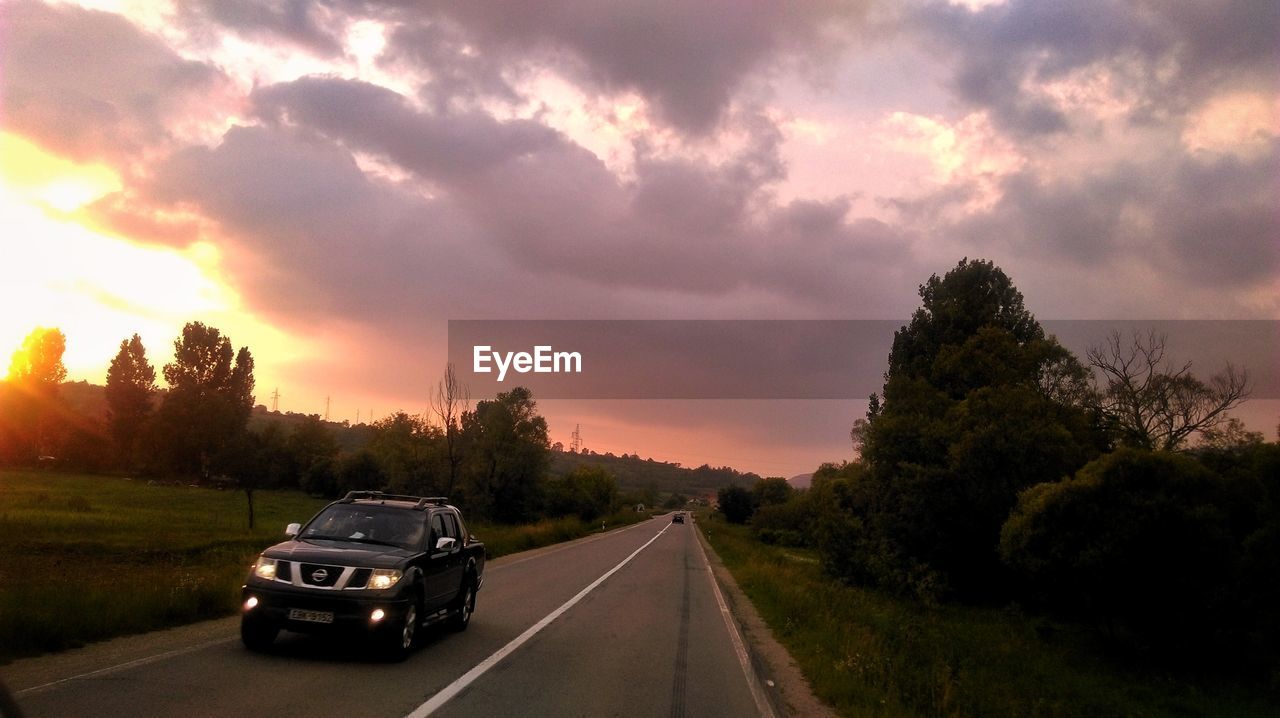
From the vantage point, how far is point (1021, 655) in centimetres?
1848

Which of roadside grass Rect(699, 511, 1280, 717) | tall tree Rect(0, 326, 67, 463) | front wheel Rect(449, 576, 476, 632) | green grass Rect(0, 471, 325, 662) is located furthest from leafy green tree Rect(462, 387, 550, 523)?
front wheel Rect(449, 576, 476, 632)

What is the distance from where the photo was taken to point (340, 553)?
9.68 metres

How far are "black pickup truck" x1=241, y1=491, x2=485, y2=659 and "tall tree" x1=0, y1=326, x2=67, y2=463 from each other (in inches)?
3415

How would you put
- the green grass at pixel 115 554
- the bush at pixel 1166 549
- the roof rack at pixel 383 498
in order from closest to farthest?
the green grass at pixel 115 554 < the roof rack at pixel 383 498 < the bush at pixel 1166 549

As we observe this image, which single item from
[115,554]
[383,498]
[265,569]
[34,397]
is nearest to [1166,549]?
[383,498]

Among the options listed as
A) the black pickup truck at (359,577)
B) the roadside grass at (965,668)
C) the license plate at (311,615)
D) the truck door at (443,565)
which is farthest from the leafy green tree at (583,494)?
the license plate at (311,615)

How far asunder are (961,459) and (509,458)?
2337 inches

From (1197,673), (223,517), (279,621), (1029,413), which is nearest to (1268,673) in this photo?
(1197,673)

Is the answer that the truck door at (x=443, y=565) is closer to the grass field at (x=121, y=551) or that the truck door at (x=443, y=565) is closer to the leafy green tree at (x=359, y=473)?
the grass field at (x=121, y=551)

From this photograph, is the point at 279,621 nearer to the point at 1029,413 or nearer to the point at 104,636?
the point at 104,636

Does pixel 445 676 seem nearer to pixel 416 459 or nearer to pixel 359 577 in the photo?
pixel 359 577

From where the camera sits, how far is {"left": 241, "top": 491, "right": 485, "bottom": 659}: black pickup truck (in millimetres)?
9125

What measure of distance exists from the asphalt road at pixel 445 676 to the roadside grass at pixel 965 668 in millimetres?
1265

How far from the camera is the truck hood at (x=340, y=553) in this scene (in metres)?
9.47
